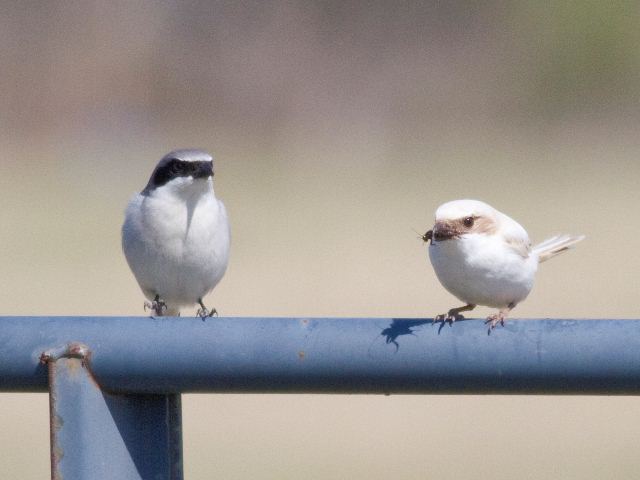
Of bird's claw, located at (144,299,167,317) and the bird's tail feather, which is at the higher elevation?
bird's claw, located at (144,299,167,317)

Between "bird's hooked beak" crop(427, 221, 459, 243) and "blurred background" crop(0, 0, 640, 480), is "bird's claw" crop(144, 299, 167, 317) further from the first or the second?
"blurred background" crop(0, 0, 640, 480)

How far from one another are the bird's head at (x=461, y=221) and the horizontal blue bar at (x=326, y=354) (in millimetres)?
1509

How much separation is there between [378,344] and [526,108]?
39088 millimetres

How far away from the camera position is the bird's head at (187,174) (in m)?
5.70

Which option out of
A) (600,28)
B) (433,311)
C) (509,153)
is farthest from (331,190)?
(433,311)

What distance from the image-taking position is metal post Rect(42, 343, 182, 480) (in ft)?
8.21

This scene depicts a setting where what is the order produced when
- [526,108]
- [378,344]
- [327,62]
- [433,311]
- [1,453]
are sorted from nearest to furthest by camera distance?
[378,344], [1,453], [433,311], [327,62], [526,108]

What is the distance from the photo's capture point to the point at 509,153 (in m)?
42.9

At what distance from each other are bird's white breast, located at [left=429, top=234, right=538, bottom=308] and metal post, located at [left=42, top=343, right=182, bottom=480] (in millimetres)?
1657

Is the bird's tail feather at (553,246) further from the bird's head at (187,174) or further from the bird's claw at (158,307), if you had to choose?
the bird's claw at (158,307)

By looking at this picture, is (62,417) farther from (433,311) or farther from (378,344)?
(433,311)

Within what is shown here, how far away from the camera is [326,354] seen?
2.48 m

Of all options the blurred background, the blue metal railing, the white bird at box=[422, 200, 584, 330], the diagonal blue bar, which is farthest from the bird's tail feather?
the blurred background

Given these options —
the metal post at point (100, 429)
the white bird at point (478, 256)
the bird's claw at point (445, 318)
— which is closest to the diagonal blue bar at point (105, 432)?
the metal post at point (100, 429)
